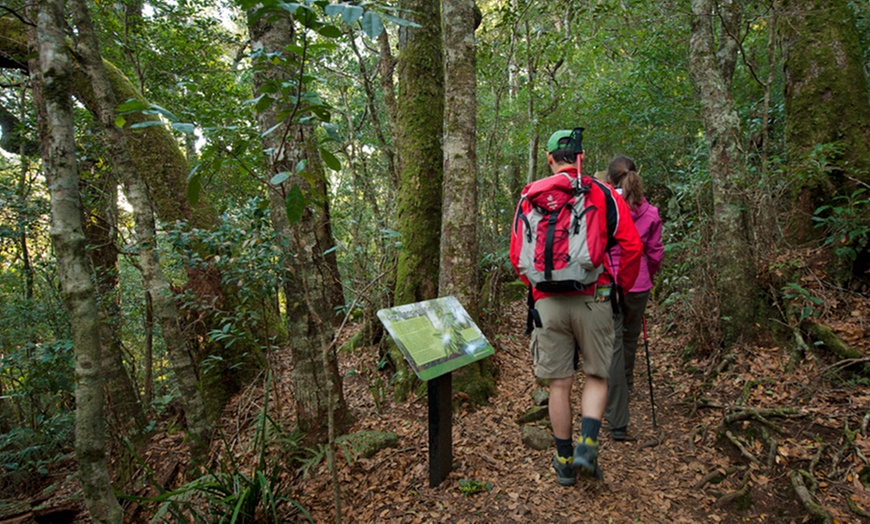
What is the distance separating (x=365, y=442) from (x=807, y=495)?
309 cm

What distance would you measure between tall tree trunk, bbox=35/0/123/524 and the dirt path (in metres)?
1.43

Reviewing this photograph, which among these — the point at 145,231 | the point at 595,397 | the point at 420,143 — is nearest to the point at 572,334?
the point at 595,397

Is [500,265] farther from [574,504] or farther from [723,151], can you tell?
[574,504]

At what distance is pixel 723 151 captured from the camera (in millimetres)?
4641

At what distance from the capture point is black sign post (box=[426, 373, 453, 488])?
9.67ft

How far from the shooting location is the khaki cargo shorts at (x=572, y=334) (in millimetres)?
2826

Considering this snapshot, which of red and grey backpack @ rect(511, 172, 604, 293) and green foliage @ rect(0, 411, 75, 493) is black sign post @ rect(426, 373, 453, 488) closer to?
red and grey backpack @ rect(511, 172, 604, 293)

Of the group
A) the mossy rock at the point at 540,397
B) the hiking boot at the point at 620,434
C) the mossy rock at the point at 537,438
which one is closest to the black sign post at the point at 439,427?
the mossy rock at the point at 537,438

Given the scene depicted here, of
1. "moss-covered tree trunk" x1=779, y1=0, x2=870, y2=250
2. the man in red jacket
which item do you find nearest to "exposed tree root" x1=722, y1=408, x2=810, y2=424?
the man in red jacket

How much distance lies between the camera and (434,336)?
9.73 ft

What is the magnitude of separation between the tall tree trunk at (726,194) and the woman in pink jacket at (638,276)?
146 cm

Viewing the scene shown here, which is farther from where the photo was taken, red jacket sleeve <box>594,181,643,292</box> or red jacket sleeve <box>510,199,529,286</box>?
red jacket sleeve <box>510,199,529,286</box>

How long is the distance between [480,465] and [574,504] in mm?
770

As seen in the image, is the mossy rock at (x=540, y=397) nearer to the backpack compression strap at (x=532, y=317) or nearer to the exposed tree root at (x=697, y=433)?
the exposed tree root at (x=697, y=433)
